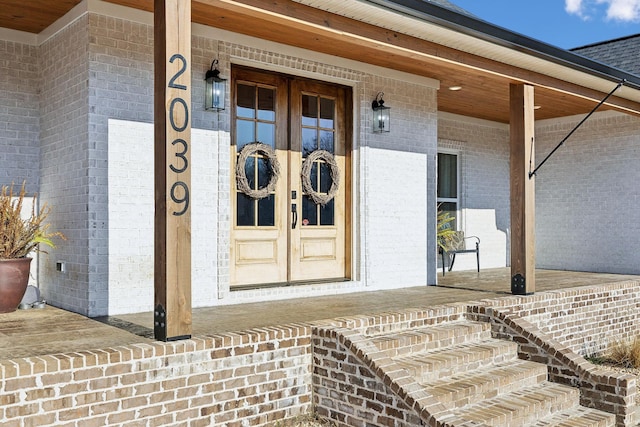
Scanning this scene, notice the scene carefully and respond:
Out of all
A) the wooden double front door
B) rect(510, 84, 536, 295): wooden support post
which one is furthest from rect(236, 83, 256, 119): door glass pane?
rect(510, 84, 536, 295): wooden support post

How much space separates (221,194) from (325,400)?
2292 mm

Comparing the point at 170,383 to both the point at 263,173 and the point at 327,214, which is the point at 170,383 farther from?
the point at 327,214

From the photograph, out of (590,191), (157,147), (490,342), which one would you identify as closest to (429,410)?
(490,342)

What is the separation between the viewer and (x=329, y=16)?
4.87 meters

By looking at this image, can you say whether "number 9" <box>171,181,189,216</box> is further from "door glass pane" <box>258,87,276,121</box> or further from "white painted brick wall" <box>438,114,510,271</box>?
"white painted brick wall" <box>438,114,510,271</box>

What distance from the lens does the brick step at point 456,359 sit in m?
4.31

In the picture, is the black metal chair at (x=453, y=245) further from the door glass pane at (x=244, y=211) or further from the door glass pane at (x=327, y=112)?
the door glass pane at (x=244, y=211)

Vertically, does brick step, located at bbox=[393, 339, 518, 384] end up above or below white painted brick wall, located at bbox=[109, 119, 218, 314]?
below

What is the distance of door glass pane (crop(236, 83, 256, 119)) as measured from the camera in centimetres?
601

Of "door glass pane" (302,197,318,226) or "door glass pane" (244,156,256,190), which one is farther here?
"door glass pane" (302,197,318,226)

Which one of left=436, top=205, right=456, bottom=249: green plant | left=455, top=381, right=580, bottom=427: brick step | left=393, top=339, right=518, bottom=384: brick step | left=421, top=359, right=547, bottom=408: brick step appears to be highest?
left=436, top=205, right=456, bottom=249: green plant

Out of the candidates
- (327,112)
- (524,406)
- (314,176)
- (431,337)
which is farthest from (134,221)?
(524,406)

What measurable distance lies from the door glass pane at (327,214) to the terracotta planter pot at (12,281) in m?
3.01

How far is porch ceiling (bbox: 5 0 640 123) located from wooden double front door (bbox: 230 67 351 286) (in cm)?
55
